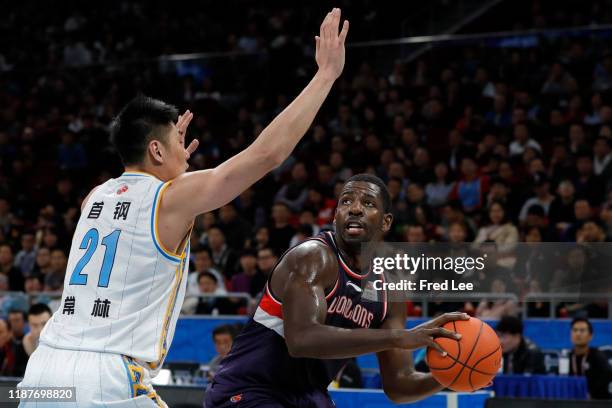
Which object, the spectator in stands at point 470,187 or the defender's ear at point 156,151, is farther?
the spectator in stands at point 470,187

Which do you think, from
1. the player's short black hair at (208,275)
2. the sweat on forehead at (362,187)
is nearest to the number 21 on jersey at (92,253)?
the sweat on forehead at (362,187)

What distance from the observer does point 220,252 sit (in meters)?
11.8

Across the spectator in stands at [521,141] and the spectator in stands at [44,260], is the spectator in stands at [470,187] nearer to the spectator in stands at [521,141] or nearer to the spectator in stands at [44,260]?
the spectator in stands at [521,141]

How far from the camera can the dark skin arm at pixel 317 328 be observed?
4.05m

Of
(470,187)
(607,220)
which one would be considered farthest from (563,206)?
(470,187)

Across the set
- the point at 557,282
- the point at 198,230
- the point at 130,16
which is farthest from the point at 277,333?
the point at 130,16

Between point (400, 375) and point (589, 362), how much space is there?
395 centimetres

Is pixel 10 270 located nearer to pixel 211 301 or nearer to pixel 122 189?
pixel 211 301

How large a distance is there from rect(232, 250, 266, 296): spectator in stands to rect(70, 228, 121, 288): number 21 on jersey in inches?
276

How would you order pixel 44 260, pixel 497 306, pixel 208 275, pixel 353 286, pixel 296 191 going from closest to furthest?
1. pixel 353 286
2. pixel 497 306
3. pixel 208 275
4. pixel 44 260
5. pixel 296 191

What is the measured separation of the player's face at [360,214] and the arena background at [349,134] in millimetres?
2743

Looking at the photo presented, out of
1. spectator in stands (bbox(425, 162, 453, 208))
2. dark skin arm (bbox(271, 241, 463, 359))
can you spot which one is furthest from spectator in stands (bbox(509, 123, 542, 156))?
dark skin arm (bbox(271, 241, 463, 359))

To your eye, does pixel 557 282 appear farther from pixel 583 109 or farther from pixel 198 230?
pixel 198 230

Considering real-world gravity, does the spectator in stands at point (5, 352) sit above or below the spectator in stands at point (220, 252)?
below
